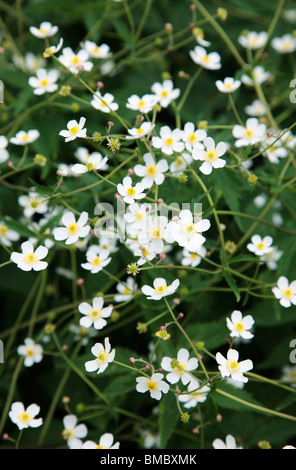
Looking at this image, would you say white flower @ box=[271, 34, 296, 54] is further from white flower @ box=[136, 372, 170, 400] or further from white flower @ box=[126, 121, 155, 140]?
white flower @ box=[136, 372, 170, 400]

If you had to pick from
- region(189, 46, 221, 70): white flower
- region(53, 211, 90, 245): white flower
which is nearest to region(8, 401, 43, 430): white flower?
region(53, 211, 90, 245): white flower

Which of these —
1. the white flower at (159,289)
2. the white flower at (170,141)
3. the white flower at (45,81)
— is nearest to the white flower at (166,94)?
the white flower at (170,141)

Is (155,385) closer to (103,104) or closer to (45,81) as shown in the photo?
(103,104)

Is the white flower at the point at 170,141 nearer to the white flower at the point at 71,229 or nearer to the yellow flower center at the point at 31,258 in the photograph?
the white flower at the point at 71,229

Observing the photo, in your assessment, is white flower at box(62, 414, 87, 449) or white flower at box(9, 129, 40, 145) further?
white flower at box(9, 129, 40, 145)
